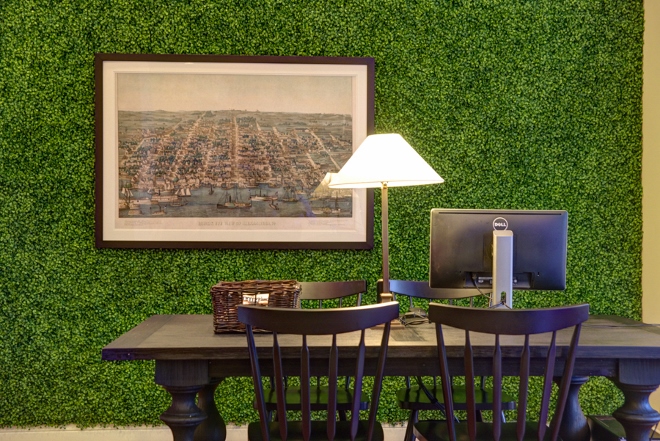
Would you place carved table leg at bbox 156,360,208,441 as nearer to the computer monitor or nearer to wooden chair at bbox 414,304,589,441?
wooden chair at bbox 414,304,589,441

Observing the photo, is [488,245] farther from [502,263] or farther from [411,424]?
[411,424]

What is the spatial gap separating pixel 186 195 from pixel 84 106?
2.51 feet

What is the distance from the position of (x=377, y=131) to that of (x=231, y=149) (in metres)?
0.85

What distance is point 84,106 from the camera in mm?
3289

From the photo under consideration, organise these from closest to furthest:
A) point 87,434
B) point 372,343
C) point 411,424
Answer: point 372,343 < point 411,424 < point 87,434

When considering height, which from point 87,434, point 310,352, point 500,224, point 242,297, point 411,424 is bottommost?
point 87,434

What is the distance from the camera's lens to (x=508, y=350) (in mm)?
→ 1788

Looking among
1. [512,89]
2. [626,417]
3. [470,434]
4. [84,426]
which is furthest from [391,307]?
[84,426]

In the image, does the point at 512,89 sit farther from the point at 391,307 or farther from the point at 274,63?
the point at 391,307

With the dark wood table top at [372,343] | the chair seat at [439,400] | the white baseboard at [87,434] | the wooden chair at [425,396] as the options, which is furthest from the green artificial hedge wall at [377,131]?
the dark wood table top at [372,343]

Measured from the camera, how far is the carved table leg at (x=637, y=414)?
1.83 meters

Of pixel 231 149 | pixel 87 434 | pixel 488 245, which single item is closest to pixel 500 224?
pixel 488 245

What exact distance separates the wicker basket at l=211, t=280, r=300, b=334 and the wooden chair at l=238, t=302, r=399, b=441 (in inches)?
7.7

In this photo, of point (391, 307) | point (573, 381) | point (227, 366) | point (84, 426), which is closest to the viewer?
point (391, 307)
